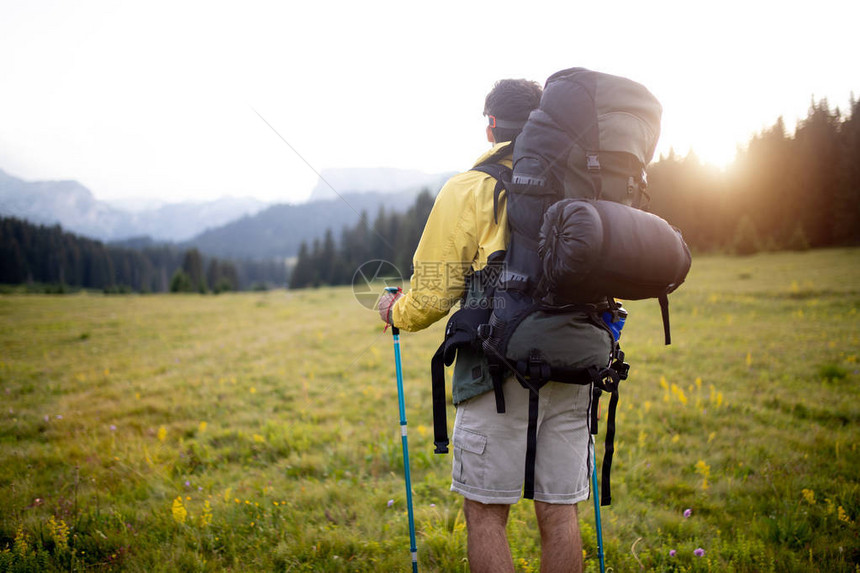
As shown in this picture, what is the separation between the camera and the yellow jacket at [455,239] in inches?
94.0

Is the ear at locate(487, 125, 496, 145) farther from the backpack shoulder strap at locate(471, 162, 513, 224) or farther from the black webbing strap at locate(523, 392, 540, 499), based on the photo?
the black webbing strap at locate(523, 392, 540, 499)

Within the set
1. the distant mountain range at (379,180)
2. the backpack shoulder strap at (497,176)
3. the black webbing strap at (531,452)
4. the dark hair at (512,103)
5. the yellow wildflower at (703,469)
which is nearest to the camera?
the black webbing strap at (531,452)

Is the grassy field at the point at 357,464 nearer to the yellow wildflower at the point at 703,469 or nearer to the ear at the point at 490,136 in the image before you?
the yellow wildflower at the point at 703,469

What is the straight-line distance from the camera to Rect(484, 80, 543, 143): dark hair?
259 centimetres

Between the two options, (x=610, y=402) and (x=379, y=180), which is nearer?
(x=610, y=402)

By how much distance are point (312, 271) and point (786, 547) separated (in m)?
60.3

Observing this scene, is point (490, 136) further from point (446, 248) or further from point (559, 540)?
point (559, 540)

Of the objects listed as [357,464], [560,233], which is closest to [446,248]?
[560,233]

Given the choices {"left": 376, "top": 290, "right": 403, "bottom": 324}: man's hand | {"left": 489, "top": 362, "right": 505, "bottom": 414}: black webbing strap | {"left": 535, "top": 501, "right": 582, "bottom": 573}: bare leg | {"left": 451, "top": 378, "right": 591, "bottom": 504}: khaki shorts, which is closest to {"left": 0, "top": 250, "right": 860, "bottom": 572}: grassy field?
{"left": 535, "top": 501, "right": 582, "bottom": 573}: bare leg

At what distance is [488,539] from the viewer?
2287mm

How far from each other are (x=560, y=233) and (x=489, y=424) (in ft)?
3.62

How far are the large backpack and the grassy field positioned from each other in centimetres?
197

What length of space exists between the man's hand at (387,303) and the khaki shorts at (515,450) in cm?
83

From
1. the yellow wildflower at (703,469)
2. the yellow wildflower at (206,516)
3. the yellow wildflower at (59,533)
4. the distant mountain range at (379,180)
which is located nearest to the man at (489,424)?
the distant mountain range at (379,180)
